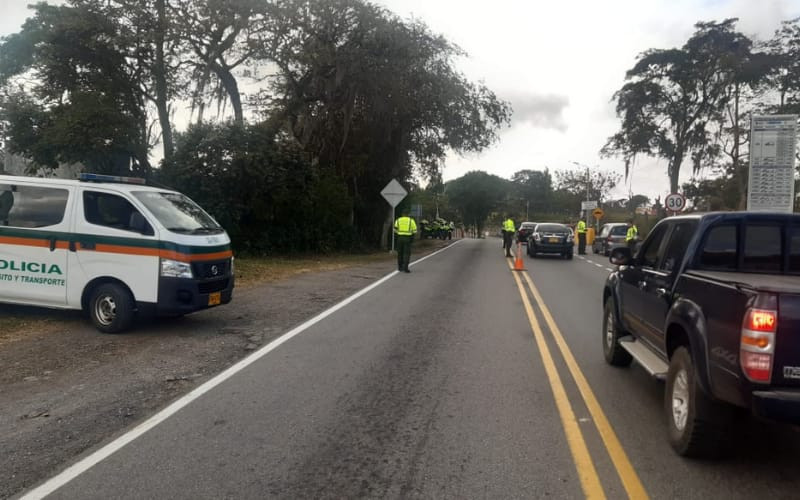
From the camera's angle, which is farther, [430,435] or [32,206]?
[32,206]

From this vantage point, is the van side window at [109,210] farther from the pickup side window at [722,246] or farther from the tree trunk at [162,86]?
the tree trunk at [162,86]

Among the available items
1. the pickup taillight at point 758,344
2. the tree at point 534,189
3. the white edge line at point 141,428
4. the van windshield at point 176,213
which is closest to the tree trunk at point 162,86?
the van windshield at point 176,213

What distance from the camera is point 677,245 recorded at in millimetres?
5695

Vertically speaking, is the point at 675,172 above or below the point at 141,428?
above

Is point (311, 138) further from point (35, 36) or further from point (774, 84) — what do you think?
point (774, 84)

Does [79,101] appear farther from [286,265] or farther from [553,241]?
[553,241]

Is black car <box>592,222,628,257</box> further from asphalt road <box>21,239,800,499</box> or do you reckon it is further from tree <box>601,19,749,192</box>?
asphalt road <box>21,239,800,499</box>

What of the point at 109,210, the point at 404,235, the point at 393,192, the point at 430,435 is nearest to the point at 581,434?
the point at 430,435

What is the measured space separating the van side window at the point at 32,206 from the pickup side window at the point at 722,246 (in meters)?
8.05

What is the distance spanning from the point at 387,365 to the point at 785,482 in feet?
13.4

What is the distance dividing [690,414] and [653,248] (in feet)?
7.98

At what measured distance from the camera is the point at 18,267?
889cm

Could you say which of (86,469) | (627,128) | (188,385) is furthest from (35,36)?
(627,128)

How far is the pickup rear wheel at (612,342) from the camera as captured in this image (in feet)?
23.5
